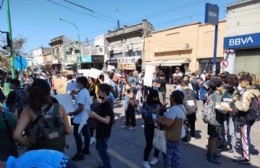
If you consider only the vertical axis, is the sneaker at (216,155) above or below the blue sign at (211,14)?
below

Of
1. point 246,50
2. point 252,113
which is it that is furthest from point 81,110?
point 246,50

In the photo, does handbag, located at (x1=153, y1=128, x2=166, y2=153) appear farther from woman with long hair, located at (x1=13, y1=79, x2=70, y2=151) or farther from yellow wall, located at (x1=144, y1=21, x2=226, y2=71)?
yellow wall, located at (x1=144, y1=21, x2=226, y2=71)

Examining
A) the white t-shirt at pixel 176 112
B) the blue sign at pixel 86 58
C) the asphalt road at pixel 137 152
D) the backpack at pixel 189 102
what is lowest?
the asphalt road at pixel 137 152

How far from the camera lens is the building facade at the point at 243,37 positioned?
15586mm

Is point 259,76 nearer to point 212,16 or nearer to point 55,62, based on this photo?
point 212,16

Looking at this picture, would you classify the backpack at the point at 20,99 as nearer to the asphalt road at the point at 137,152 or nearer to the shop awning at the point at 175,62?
the asphalt road at the point at 137,152

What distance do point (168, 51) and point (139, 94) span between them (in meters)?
14.8

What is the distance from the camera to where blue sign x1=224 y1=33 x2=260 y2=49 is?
602 inches

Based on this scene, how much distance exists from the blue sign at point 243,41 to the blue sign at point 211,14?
3857 mm

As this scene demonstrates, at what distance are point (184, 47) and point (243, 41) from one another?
726 centimetres

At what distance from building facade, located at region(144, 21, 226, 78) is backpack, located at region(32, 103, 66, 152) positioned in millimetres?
18274

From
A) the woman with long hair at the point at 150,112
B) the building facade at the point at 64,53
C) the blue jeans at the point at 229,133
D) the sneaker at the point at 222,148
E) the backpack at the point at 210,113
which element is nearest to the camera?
the woman with long hair at the point at 150,112

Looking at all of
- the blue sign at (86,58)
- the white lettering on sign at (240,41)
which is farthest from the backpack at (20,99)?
the blue sign at (86,58)

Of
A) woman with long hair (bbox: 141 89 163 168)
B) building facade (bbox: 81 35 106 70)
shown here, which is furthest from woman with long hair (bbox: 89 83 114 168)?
building facade (bbox: 81 35 106 70)
